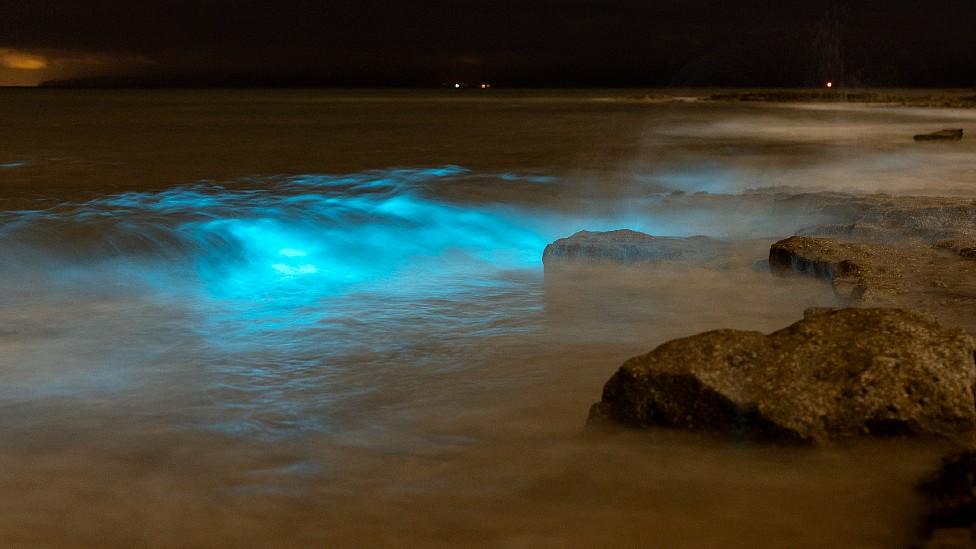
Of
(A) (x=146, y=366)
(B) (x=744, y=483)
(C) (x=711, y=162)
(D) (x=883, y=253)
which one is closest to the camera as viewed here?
(B) (x=744, y=483)

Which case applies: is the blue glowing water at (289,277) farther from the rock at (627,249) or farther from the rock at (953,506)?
the rock at (953,506)

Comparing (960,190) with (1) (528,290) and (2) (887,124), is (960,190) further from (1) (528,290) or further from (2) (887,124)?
(2) (887,124)

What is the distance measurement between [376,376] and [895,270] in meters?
3.56

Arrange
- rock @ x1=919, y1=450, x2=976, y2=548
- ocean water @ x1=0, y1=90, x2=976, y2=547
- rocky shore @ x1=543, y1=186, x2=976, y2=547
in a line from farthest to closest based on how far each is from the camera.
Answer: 1. rocky shore @ x1=543, y1=186, x2=976, y2=547
2. ocean water @ x1=0, y1=90, x2=976, y2=547
3. rock @ x1=919, y1=450, x2=976, y2=548

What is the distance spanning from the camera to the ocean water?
319 centimetres

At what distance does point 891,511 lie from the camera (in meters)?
3.13

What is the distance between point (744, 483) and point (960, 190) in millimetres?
10794

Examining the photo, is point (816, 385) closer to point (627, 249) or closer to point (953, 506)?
point (953, 506)

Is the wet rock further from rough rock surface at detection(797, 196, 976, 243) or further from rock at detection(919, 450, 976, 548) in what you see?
rock at detection(919, 450, 976, 548)

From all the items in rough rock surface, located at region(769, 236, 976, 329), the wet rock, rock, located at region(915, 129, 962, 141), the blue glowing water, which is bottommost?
the blue glowing water

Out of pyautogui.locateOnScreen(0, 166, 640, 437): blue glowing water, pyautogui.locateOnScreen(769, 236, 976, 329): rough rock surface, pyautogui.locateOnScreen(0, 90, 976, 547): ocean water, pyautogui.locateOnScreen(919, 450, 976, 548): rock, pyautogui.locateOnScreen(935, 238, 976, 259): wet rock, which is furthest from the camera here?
pyautogui.locateOnScreen(935, 238, 976, 259): wet rock

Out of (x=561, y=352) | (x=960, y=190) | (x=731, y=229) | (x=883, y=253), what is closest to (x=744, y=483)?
(x=561, y=352)

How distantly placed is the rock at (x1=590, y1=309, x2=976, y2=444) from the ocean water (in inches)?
4.2

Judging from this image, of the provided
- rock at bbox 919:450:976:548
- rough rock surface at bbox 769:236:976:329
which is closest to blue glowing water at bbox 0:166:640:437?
rough rock surface at bbox 769:236:976:329
